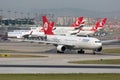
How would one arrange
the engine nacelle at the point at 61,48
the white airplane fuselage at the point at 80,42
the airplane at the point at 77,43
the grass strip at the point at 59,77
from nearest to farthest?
1. the grass strip at the point at 59,77
2. the white airplane fuselage at the point at 80,42
3. the airplane at the point at 77,43
4. the engine nacelle at the point at 61,48

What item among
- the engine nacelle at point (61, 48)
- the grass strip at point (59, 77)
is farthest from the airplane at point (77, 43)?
the grass strip at point (59, 77)

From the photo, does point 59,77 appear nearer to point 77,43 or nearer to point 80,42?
point 80,42

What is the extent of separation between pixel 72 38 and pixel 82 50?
3506 millimetres

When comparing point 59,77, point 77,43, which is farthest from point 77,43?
point 59,77

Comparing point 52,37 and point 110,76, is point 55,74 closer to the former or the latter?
point 110,76

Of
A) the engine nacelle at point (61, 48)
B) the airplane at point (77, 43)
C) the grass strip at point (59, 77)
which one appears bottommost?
the engine nacelle at point (61, 48)

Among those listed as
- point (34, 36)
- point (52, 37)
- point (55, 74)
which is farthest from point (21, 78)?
point (34, 36)

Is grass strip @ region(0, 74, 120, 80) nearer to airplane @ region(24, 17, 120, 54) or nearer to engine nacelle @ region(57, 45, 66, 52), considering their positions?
airplane @ region(24, 17, 120, 54)

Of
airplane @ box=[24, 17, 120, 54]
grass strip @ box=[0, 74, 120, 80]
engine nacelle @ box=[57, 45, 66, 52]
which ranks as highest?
grass strip @ box=[0, 74, 120, 80]

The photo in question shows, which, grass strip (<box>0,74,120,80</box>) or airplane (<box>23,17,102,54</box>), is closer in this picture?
grass strip (<box>0,74,120,80</box>)

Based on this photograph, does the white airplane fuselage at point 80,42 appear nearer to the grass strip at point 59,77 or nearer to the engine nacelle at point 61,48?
the engine nacelle at point 61,48

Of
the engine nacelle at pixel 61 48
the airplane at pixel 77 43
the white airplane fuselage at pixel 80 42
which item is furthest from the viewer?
the engine nacelle at pixel 61 48

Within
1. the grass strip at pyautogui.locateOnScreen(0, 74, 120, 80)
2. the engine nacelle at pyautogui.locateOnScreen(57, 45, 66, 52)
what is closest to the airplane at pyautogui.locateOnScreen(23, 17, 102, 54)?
the engine nacelle at pyautogui.locateOnScreen(57, 45, 66, 52)

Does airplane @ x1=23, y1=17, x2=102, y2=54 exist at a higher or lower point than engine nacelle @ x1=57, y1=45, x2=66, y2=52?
higher
